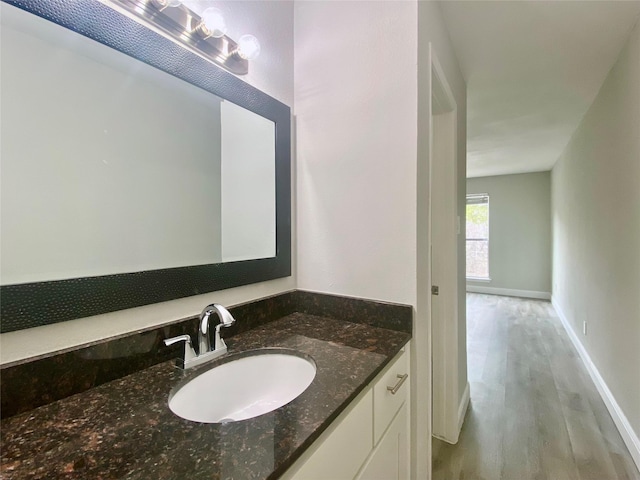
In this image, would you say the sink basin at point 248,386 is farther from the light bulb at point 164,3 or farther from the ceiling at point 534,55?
the ceiling at point 534,55

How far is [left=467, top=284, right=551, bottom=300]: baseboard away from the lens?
5631mm

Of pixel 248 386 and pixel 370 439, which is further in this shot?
pixel 248 386

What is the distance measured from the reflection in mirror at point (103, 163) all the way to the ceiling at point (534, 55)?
4.63 feet

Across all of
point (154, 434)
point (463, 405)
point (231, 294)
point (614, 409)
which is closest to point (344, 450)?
point (154, 434)

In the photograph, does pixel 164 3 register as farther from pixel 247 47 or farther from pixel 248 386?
pixel 248 386

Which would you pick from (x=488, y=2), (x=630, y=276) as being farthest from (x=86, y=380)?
(x=630, y=276)

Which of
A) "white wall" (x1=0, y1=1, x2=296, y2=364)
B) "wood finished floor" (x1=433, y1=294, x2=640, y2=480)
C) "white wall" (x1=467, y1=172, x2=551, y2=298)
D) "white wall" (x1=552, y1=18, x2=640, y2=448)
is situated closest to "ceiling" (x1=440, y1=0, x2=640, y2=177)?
"white wall" (x1=552, y1=18, x2=640, y2=448)

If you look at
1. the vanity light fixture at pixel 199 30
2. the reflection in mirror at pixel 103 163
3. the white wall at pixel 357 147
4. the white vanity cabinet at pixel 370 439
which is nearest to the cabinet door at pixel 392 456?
the white vanity cabinet at pixel 370 439

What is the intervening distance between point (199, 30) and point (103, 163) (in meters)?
0.55

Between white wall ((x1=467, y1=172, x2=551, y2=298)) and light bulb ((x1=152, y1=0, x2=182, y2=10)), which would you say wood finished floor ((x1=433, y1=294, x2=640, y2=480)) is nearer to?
light bulb ((x1=152, y1=0, x2=182, y2=10))

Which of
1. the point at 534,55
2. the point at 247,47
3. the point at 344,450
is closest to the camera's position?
the point at 344,450

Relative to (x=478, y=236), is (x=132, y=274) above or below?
below

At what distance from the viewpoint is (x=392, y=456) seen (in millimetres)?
1017

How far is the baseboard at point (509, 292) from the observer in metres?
5.63
